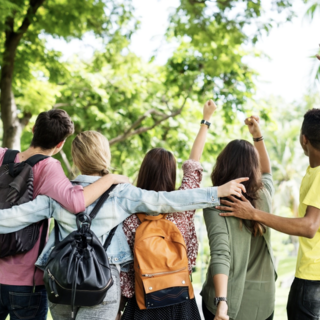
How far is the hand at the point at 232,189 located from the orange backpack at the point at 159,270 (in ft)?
1.11

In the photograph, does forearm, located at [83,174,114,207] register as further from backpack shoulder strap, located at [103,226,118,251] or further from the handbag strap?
backpack shoulder strap, located at [103,226,118,251]

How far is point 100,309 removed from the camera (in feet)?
7.05

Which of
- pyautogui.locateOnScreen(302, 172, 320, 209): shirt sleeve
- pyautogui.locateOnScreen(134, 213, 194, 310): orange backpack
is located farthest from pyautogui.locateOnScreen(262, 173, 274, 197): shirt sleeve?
pyautogui.locateOnScreen(134, 213, 194, 310): orange backpack

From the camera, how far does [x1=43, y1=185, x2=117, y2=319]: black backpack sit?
1.99 m

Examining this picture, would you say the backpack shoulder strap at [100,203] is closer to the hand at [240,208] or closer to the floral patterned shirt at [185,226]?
the floral patterned shirt at [185,226]

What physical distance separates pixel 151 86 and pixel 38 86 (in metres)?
3.01

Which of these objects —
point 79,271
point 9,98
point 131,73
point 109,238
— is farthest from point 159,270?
point 131,73

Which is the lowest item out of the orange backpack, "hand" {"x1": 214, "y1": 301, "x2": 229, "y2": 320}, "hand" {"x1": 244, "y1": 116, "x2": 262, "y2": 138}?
"hand" {"x1": 214, "y1": 301, "x2": 229, "y2": 320}

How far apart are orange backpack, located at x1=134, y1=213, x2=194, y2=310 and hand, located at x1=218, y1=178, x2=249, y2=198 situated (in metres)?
0.34

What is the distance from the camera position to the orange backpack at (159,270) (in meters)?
2.21

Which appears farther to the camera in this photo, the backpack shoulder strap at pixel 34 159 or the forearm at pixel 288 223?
the backpack shoulder strap at pixel 34 159

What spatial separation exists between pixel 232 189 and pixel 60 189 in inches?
36.9

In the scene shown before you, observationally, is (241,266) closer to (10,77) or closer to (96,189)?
(96,189)

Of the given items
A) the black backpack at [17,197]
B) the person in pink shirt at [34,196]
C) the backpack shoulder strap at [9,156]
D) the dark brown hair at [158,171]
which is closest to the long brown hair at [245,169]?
the dark brown hair at [158,171]
